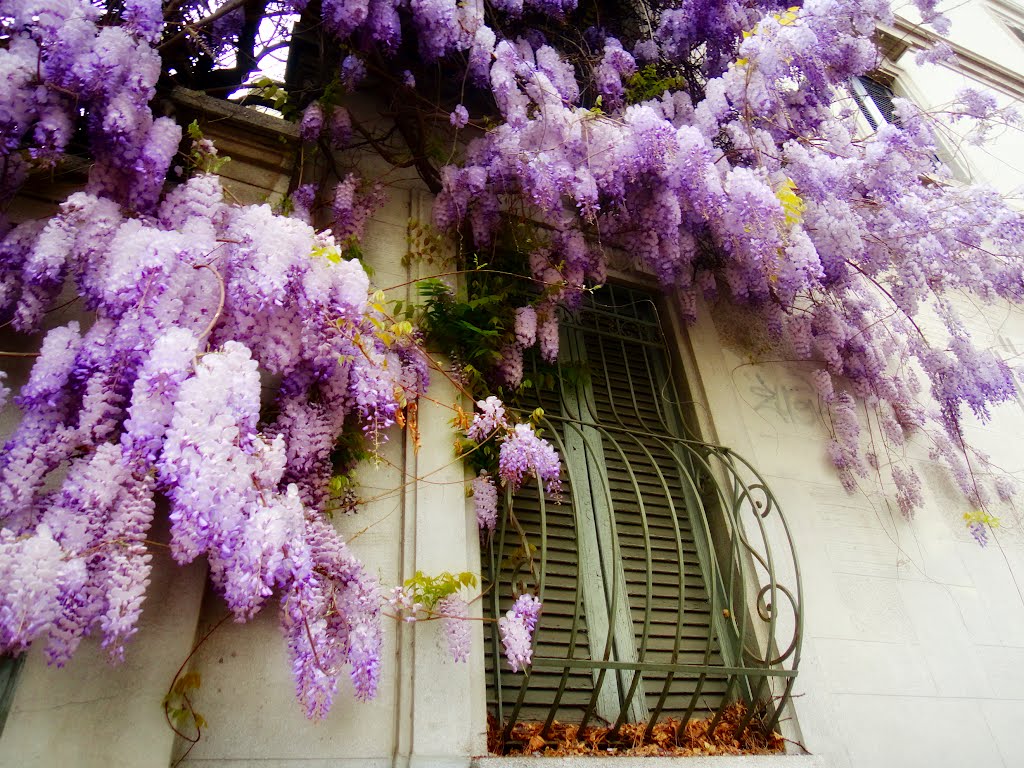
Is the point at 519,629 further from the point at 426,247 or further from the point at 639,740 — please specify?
the point at 426,247

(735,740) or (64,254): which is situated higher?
(64,254)

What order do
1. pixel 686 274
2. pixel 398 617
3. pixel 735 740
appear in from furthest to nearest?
1. pixel 686 274
2. pixel 735 740
3. pixel 398 617

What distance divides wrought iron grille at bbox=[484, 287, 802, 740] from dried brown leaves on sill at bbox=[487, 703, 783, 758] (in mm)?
58

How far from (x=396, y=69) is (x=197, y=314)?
6.54ft

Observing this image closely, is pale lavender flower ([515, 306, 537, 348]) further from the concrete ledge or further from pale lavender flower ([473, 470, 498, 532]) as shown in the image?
the concrete ledge

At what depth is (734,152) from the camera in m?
3.49

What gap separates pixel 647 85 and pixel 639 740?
331 centimetres

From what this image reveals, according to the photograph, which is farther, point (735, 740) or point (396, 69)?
point (396, 69)

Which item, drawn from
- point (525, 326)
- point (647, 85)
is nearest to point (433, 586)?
point (525, 326)

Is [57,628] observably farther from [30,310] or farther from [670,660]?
[670,660]

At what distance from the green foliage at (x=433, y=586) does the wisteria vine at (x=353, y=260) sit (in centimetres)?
5

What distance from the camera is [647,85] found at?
383 cm

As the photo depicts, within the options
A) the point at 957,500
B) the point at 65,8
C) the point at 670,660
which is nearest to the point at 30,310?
the point at 65,8

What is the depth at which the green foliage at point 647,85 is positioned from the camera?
378cm
